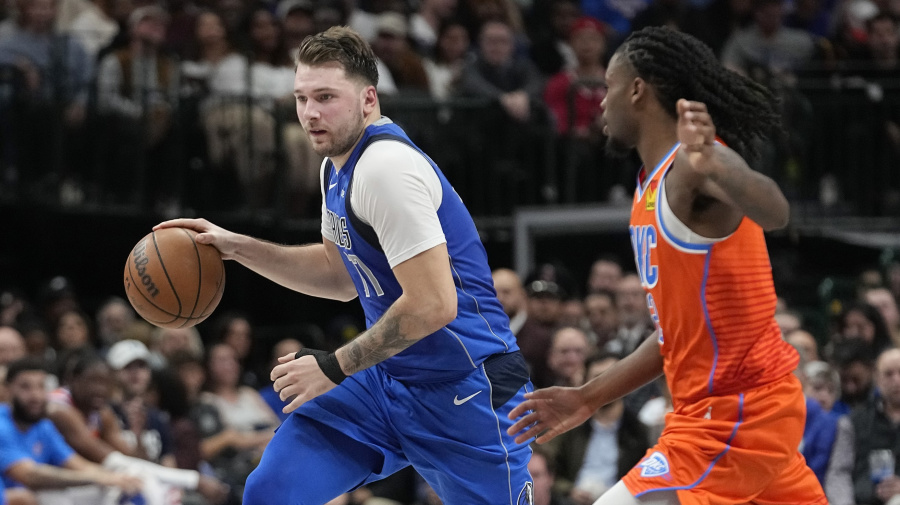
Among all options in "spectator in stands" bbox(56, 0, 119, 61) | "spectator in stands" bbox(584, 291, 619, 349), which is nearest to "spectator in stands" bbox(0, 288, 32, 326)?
"spectator in stands" bbox(56, 0, 119, 61)

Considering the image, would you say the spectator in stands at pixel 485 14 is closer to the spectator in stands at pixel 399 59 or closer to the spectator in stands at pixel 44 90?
the spectator in stands at pixel 399 59

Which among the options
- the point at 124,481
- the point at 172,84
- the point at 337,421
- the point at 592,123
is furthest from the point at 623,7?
the point at 337,421

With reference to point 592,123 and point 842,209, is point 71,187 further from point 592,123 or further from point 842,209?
point 842,209

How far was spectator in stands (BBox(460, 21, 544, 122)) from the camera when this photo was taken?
1071 centimetres

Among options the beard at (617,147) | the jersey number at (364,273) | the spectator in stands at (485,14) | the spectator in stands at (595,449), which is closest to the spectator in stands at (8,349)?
the spectator in stands at (595,449)

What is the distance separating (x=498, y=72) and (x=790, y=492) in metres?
7.43

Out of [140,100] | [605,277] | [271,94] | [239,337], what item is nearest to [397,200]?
[239,337]

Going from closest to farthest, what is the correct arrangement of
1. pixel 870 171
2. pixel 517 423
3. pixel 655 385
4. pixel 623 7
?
pixel 517 423 → pixel 655 385 → pixel 870 171 → pixel 623 7

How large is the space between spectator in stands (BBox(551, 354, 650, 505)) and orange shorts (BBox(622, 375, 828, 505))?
372cm

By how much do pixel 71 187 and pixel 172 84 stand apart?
1.34m

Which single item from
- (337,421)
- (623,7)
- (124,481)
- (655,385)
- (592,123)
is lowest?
(124,481)

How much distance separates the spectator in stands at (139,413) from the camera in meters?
8.54

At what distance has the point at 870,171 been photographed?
11.3 meters

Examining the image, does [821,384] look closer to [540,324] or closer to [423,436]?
[540,324]
